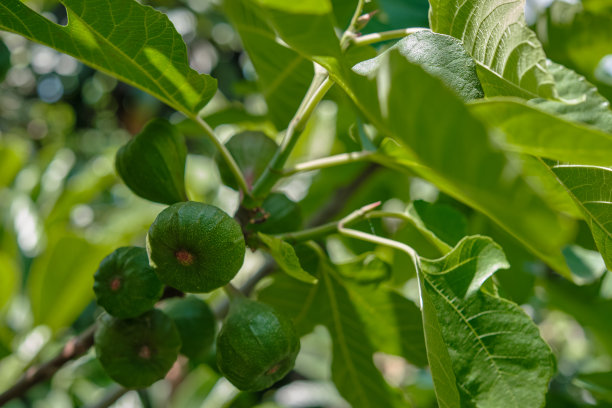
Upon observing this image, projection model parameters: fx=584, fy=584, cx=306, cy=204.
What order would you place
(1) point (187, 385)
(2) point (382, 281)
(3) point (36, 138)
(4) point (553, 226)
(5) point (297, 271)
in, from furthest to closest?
(3) point (36, 138) → (1) point (187, 385) → (2) point (382, 281) → (5) point (297, 271) → (4) point (553, 226)

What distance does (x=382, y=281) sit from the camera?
4.52 feet

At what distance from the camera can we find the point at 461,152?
54 centimetres

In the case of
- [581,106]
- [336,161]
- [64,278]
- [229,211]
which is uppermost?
[581,106]

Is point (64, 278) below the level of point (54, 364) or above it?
below

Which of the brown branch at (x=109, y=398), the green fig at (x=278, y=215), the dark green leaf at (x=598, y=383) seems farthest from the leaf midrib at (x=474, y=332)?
the brown branch at (x=109, y=398)

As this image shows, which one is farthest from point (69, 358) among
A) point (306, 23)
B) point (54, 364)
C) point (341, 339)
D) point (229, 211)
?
point (229, 211)

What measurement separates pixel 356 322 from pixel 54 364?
714mm

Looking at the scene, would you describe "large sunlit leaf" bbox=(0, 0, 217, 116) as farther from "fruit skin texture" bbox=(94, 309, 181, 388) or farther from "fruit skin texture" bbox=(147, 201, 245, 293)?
"fruit skin texture" bbox=(94, 309, 181, 388)

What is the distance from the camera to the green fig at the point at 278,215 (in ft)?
4.19

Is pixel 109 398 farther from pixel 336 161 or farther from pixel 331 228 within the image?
pixel 336 161

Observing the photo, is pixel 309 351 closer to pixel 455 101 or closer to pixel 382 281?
pixel 382 281

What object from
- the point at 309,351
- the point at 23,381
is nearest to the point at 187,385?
the point at 309,351

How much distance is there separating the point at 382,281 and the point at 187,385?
1.51 m

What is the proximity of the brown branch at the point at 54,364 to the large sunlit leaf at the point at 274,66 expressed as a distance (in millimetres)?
744
